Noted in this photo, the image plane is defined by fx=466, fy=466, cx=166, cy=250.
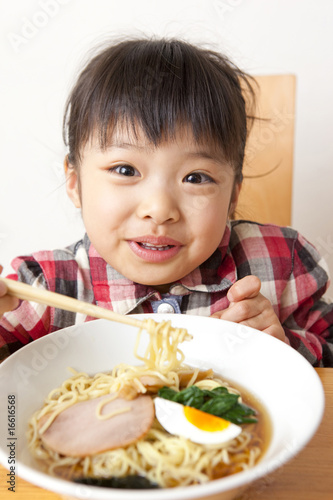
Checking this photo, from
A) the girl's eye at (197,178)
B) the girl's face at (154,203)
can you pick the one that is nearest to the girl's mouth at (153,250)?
the girl's face at (154,203)

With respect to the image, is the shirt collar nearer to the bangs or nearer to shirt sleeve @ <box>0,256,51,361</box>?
shirt sleeve @ <box>0,256,51,361</box>

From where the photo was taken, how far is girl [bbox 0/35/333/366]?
46.4 inches

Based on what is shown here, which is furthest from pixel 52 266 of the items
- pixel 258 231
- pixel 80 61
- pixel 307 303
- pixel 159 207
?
pixel 80 61

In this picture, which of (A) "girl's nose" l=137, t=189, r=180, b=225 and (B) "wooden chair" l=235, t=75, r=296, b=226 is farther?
(B) "wooden chair" l=235, t=75, r=296, b=226

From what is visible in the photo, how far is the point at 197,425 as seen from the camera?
2.66ft

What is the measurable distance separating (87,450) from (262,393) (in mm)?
358

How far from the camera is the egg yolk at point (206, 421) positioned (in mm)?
809

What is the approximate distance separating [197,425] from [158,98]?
0.80 meters

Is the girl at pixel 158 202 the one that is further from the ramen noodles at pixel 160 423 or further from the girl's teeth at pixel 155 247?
the ramen noodles at pixel 160 423

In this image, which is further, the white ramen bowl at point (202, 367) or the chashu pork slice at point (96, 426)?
the chashu pork slice at point (96, 426)

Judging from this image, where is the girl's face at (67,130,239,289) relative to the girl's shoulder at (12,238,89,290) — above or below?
above

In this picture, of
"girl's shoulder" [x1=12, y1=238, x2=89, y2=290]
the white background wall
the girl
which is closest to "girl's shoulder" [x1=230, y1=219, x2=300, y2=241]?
the girl

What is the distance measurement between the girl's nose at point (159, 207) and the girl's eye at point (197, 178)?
9 cm

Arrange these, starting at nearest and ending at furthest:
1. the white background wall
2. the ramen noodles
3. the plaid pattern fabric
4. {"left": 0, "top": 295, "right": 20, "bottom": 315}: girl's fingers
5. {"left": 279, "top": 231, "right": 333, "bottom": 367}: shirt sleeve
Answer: the ramen noodles → {"left": 0, "top": 295, "right": 20, "bottom": 315}: girl's fingers → the plaid pattern fabric → {"left": 279, "top": 231, "right": 333, "bottom": 367}: shirt sleeve → the white background wall
